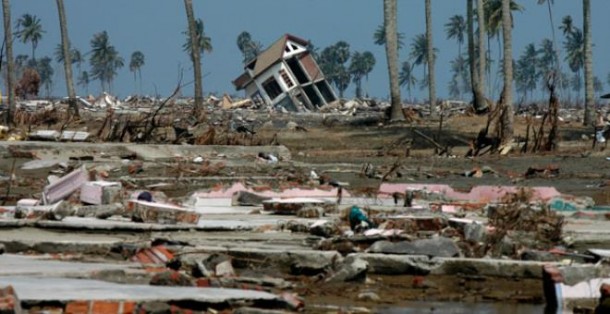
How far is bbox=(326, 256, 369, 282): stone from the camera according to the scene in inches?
350

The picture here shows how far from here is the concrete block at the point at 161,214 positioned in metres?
12.1

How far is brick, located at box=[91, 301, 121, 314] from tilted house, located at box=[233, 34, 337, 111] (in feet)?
245

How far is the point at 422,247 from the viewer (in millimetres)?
9664

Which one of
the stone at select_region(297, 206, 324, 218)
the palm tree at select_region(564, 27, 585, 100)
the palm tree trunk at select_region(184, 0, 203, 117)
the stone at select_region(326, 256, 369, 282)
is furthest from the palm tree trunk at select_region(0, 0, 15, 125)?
the palm tree at select_region(564, 27, 585, 100)

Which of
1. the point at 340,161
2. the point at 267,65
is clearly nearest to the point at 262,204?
the point at 340,161

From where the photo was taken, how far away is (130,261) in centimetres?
941

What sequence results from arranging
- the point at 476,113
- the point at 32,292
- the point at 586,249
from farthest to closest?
the point at 476,113
the point at 586,249
the point at 32,292

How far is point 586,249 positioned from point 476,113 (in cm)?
3465

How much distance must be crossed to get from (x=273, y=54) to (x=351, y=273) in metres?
76.6

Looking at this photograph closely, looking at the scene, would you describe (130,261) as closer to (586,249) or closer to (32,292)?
(32,292)

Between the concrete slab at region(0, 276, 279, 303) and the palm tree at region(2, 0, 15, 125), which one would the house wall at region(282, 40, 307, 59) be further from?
the concrete slab at region(0, 276, 279, 303)

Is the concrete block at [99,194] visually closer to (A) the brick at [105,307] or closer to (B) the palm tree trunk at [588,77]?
(A) the brick at [105,307]

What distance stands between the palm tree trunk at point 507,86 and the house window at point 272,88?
162 ft

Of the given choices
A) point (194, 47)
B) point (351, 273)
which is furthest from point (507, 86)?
point (351, 273)
